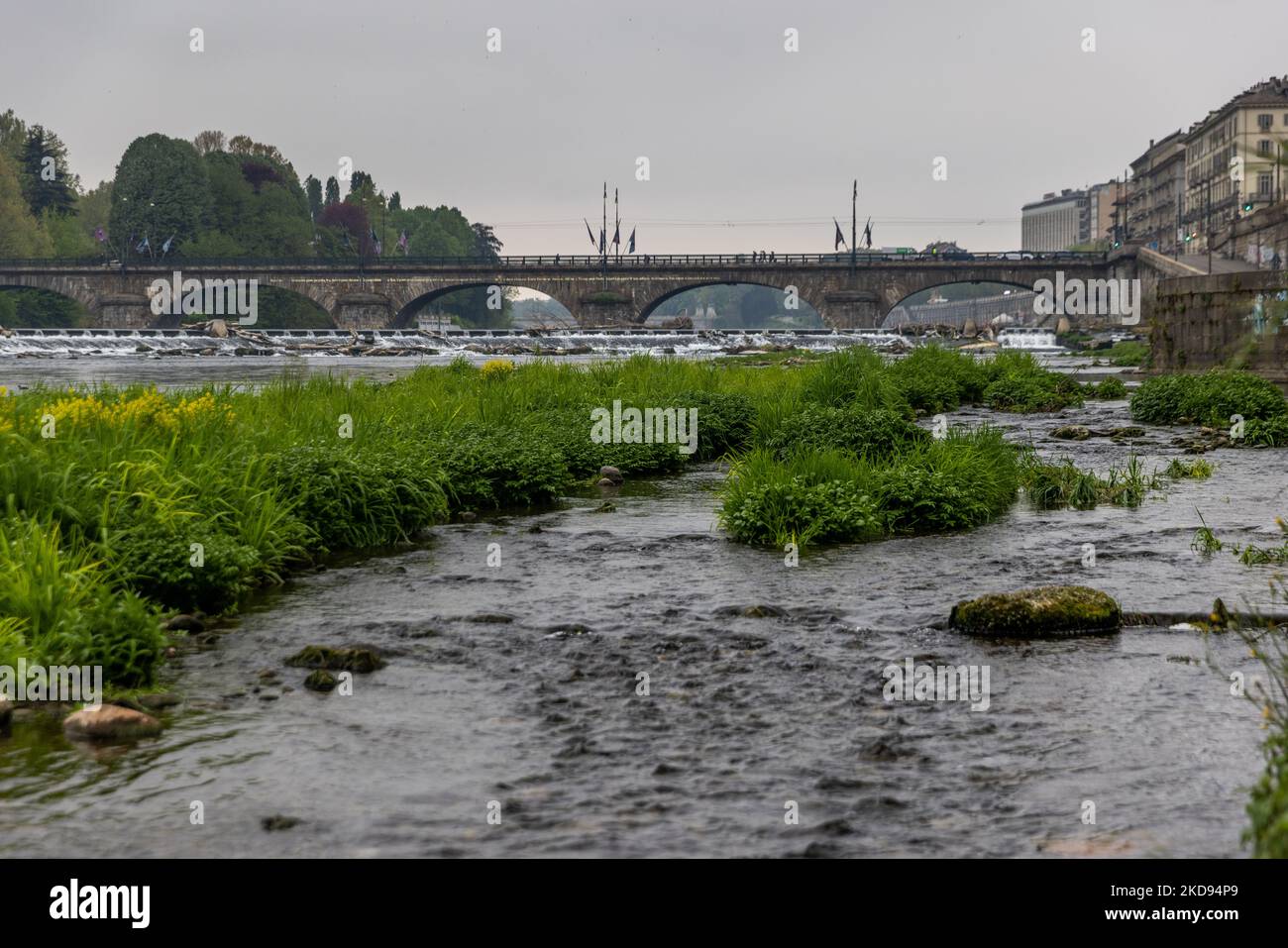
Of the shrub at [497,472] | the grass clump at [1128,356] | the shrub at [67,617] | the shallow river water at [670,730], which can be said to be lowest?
the shallow river water at [670,730]

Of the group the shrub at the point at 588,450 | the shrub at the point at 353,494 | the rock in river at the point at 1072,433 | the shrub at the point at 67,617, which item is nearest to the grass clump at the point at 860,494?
the shrub at the point at 588,450

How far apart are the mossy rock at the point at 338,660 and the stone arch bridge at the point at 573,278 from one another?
10574 centimetres

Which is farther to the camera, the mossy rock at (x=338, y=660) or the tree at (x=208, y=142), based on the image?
the tree at (x=208, y=142)

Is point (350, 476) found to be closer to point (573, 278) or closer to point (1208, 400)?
point (1208, 400)

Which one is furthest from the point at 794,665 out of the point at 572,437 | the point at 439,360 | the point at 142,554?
the point at 439,360

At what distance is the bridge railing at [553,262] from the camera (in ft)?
373

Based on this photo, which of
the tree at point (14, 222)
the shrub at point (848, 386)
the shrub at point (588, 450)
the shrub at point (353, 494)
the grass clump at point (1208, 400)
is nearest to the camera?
the shrub at point (353, 494)

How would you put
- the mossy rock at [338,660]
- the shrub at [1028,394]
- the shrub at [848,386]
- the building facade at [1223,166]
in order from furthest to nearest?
the building facade at [1223,166]
the shrub at [1028,394]
the shrub at [848,386]
the mossy rock at [338,660]

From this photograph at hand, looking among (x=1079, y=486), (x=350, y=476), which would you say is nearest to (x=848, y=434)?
(x=1079, y=486)

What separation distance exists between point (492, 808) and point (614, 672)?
7.73ft

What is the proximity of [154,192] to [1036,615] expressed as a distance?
5234 inches

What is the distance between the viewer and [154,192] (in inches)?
5118

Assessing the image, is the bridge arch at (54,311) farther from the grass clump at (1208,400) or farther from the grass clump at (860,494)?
the grass clump at (860,494)
